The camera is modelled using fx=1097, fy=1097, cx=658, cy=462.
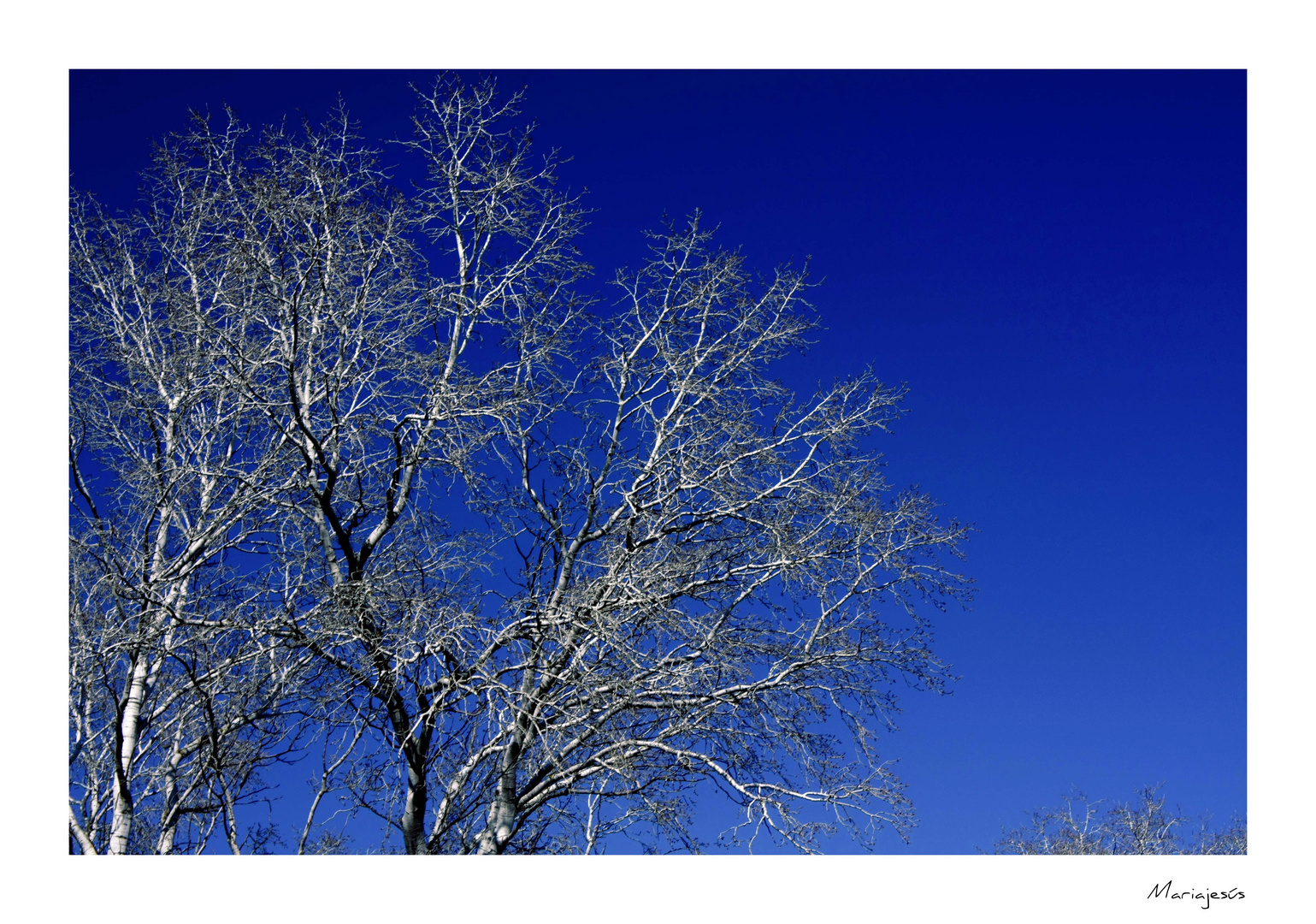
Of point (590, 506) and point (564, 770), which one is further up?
point (590, 506)

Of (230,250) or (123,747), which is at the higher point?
(230,250)

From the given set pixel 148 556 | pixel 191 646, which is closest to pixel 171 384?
pixel 148 556

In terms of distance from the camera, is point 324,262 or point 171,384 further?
point 171,384

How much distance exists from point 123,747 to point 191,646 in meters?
1.35

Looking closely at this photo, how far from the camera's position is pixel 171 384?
1010cm

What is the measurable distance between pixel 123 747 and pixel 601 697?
3953mm

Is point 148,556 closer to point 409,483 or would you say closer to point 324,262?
point 409,483

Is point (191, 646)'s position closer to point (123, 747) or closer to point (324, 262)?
point (123, 747)
